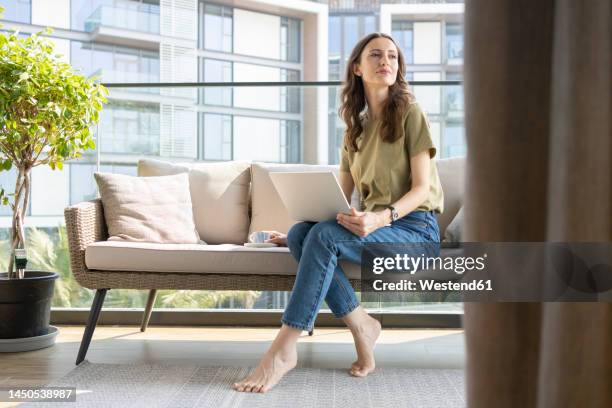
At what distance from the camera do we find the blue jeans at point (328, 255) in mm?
1972

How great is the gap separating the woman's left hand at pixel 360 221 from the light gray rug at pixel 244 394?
A: 51 cm

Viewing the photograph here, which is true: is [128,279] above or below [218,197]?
below

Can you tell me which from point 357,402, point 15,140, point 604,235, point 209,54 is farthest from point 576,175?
point 209,54

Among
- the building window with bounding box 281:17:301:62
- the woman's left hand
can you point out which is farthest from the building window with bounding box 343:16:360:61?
Result: the woman's left hand

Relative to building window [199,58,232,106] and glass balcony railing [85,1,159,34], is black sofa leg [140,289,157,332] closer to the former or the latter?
building window [199,58,232,106]

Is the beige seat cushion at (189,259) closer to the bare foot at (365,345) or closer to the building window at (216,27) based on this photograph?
the bare foot at (365,345)

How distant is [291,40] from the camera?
1736cm

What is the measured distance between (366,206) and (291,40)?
15.7 meters

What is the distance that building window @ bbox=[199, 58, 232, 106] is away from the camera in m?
3.25

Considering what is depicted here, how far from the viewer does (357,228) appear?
2.05m

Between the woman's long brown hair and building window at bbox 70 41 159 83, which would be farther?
building window at bbox 70 41 159 83

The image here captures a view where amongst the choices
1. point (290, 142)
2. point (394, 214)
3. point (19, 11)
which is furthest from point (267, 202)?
point (19, 11)

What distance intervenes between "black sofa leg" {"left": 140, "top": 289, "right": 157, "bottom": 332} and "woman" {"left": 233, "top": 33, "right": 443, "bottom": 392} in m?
0.73

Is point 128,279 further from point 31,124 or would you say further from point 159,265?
point 31,124
